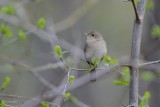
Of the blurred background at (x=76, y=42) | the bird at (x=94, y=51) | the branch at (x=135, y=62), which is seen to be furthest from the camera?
the blurred background at (x=76, y=42)

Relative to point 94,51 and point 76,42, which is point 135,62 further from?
point 76,42

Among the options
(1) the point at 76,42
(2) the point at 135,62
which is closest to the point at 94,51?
(2) the point at 135,62

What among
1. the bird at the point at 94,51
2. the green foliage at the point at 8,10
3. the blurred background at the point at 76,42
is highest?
the blurred background at the point at 76,42

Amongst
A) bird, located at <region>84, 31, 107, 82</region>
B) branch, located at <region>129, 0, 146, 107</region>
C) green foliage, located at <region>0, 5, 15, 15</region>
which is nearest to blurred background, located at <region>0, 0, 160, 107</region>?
green foliage, located at <region>0, 5, 15, 15</region>

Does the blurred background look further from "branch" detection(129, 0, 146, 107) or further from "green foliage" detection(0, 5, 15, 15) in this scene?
"branch" detection(129, 0, 146, 107)

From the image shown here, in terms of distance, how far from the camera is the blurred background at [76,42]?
22.1 ft

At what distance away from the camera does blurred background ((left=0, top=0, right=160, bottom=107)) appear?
6.75 m

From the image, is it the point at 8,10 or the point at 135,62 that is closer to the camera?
the point at 135,62

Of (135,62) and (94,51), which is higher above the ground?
(94,51)

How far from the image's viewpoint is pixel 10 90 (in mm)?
8500

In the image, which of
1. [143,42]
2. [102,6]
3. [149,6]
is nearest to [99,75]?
[149,6]

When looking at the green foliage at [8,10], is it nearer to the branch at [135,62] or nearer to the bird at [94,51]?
the bird at [94,51]

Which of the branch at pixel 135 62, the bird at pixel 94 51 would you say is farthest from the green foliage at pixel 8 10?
the branch at pixel 135 62

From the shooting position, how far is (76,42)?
22.8ft
